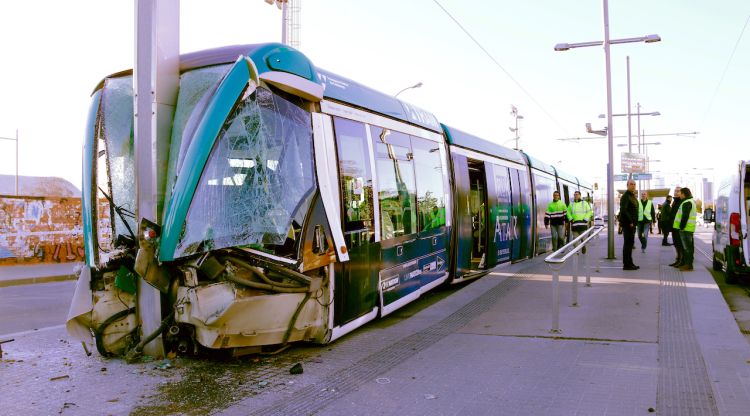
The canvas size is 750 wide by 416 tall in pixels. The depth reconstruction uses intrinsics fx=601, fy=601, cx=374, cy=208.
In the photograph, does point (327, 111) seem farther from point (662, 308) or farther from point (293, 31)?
point (293, 31)

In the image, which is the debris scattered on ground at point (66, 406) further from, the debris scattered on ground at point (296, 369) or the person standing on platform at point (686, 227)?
the person standing on platform at point (686, 227)

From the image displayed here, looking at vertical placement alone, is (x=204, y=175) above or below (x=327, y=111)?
below

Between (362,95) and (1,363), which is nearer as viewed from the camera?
(1,363)

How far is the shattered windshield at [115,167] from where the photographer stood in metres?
5.74

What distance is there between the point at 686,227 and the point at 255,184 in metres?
10.5

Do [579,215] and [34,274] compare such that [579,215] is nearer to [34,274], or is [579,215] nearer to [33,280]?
[33,280]

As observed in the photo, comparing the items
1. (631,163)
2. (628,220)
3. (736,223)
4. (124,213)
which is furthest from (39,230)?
(631,163)

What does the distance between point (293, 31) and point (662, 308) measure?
17.4 meters

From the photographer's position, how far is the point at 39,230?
18.7m

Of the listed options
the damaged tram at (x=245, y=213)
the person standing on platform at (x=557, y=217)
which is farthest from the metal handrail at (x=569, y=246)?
the person standing on platform at (x=557, y=217)

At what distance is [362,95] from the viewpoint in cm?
704

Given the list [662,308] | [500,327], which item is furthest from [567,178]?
[500,327]

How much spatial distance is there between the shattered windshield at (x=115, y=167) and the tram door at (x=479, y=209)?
778 cm

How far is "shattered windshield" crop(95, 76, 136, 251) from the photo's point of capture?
5742mm
